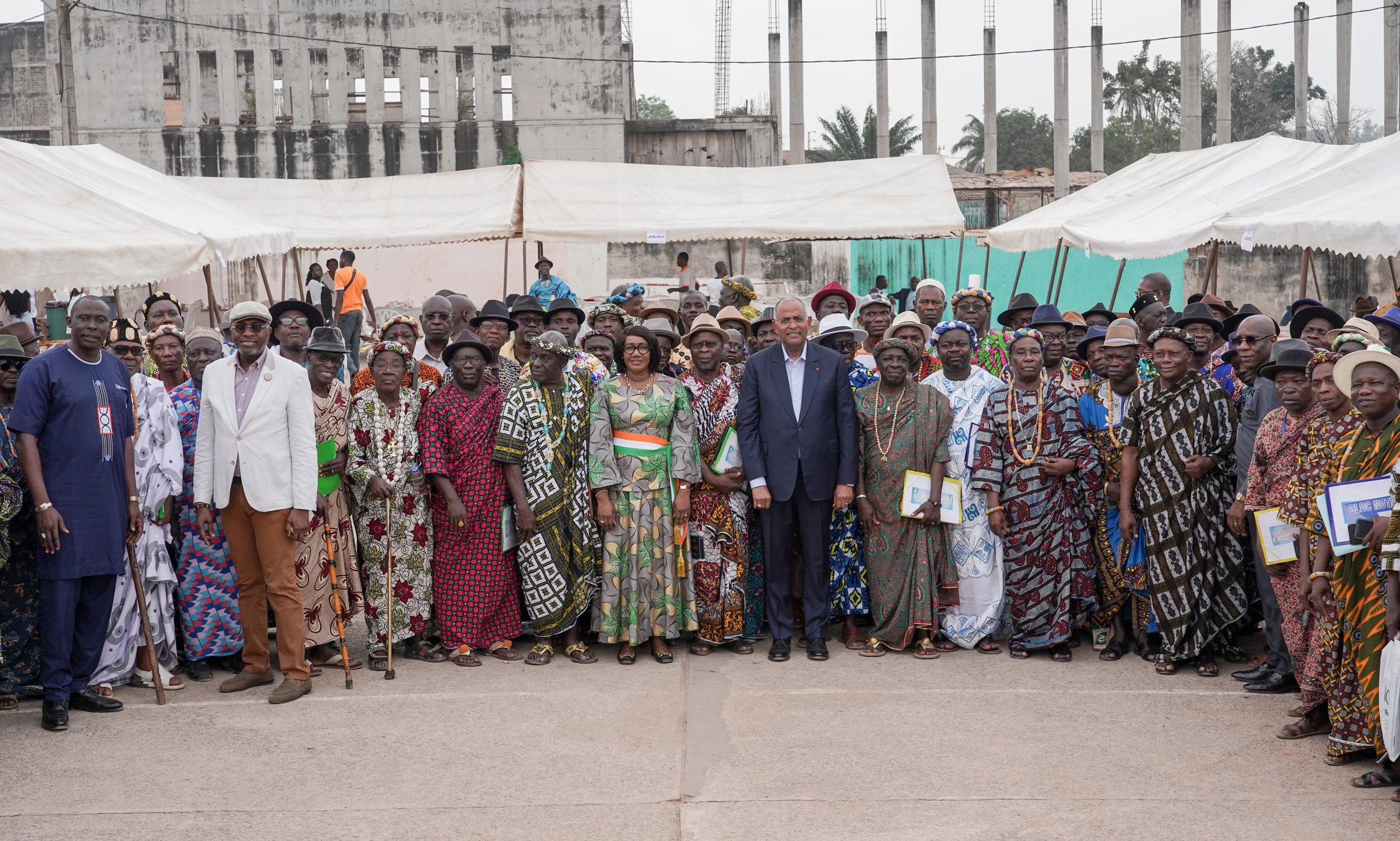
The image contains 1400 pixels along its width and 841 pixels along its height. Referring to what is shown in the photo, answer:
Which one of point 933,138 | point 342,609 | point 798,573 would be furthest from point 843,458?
point 933,138

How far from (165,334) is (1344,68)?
3733cm

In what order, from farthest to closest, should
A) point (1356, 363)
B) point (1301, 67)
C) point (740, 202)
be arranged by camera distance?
1. point (1301, 67)
2. point (740, 202)
3. point (1356, 363)

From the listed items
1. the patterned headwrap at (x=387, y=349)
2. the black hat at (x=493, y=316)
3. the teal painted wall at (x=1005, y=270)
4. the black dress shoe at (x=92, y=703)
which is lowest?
the black dress shoe at (x=92, y=703)

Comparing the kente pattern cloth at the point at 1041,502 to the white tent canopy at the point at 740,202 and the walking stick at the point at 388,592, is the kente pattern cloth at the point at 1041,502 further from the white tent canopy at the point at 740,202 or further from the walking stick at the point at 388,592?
the white tent canopy at the point at 740,202

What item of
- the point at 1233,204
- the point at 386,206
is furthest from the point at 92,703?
the point at 386,206

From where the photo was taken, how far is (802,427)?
7.12 metres

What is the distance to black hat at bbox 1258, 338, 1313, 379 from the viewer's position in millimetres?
6012

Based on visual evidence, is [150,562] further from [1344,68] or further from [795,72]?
[1344,68]

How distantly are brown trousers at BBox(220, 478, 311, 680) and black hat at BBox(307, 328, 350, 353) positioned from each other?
873 mm

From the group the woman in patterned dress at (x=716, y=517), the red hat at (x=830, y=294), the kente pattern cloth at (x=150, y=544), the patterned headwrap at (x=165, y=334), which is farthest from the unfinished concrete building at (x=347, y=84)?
the kente pattern cloth at (x=150, y=544)

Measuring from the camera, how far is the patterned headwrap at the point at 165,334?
7.07 m

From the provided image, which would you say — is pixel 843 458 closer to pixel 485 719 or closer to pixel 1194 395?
pixel 1194 395

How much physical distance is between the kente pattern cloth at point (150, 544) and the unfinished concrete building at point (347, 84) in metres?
28.9

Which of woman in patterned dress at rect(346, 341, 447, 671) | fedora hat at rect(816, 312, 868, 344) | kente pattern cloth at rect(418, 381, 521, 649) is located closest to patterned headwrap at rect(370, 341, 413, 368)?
woman in patterned dress at rect(346, 341, 447, 671)
